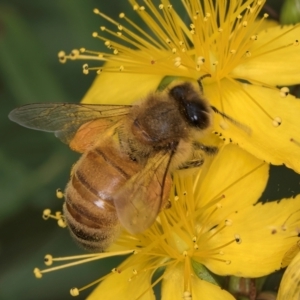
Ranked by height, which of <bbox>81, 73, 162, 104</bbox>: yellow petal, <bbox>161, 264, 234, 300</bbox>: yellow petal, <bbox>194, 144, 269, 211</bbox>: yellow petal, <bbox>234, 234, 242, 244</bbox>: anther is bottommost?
<bbox>161, 264, 234, 300</bbox>: yellow petal

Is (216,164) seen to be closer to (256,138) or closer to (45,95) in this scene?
(256,138)

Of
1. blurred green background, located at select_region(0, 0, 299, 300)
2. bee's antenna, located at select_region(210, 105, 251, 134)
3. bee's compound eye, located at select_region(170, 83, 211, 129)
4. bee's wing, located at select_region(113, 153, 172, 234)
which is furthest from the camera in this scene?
blurred green background, located at select_region(0, 0, 299, 300)

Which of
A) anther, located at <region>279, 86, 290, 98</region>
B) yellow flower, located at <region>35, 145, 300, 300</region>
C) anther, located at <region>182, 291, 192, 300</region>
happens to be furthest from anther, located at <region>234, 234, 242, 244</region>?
anther, located at <region>279, 86, 290, 98</region>

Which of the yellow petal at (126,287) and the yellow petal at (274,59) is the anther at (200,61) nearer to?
the yellow petal at (274,59)

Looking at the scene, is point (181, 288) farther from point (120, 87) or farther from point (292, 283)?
point (120, 87)

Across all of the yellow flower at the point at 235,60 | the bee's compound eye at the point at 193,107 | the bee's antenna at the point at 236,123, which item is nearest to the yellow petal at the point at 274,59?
the yellow flower at the point at 235,60

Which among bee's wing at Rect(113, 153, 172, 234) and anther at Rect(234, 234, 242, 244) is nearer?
bee's wing at Rect(113, 153, 172, 234)

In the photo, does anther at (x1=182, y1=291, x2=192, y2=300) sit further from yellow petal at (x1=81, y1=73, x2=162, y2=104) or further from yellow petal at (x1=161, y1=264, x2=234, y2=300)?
yellow petal at (x1=81, y1=73, x2=162, y2=104)
